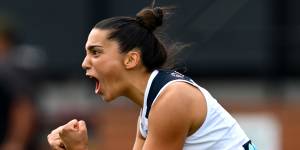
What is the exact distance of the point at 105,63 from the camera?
4934mm

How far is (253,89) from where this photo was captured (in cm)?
1128

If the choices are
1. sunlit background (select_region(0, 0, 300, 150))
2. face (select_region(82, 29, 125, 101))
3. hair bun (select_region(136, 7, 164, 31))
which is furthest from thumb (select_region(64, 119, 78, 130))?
sunlit background (select_region(0, 0, 300, 150))

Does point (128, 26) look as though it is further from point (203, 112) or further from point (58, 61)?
point (58, 61)

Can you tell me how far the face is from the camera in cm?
493

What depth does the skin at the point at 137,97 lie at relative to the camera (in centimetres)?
475

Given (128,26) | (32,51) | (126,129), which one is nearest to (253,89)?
(126,129)

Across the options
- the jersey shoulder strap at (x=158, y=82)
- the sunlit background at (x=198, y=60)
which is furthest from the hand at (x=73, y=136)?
the sunlit background at (x=198, y=60)

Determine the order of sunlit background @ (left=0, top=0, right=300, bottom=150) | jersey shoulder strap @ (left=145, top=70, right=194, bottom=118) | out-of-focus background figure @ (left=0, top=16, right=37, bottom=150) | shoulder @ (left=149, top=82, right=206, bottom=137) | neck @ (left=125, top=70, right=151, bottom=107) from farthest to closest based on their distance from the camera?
sunlit background @ (left=0, top=0, right=300, bottom=150)
out-of-focus background figure @ (left=0, top=16, right=37, bottom=150)
neck @ (left=125, top=70, right=151, bottom=107)
jersey shoulder strap @ (left=145, top=70, right=194, bottom=118)
shoulder @ (left=149, top=82, right=206, bottom=137)

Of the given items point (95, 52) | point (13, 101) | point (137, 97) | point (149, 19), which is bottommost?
point (13, 101)

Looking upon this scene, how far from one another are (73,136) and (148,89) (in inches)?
15.6

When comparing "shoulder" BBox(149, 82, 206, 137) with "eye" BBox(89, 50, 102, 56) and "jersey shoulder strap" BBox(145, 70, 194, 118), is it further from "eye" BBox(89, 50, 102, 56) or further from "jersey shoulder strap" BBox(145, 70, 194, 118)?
"eye" BBox(89, 50, 102, 56)

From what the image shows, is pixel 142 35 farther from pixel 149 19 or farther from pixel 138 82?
pixel 138 82

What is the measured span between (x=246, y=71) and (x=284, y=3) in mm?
832

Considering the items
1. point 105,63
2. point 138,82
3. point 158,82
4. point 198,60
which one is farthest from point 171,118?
point 198,60
